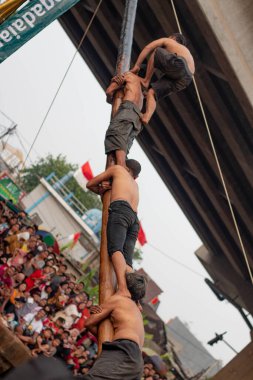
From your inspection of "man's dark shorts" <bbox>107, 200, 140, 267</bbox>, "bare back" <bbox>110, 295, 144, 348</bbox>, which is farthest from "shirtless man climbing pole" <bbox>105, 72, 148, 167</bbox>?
"bare back" <bbox>110, 295, 144, 348</bbox>

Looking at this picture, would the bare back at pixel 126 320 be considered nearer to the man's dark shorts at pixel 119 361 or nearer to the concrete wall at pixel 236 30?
the man's dark shorts at pixel 119 361

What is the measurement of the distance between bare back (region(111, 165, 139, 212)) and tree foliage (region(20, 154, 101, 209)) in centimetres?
4116

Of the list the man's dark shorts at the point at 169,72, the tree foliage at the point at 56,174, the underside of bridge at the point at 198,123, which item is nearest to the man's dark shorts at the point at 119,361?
the man's dark shorts at the point at 169,72

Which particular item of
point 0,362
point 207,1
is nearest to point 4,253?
point 0,362

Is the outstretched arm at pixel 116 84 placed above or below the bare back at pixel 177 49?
above

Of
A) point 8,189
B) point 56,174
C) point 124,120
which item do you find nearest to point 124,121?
point 124,120

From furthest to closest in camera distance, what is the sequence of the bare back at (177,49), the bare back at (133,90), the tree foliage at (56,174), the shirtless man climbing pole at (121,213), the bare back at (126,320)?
the tree foliage at (56,174)
the bare back at (177,49)
the bare back at (133,90)
the shirtless man climbing pole at (121,213)
the bare back at (126,320)

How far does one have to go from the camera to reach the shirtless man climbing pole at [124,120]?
13.2 feet

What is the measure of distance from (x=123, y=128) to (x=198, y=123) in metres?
5.33

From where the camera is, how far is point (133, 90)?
14.6ft

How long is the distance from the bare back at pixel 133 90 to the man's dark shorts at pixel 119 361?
2.34 meters

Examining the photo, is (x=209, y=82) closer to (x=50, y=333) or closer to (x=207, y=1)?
(x=207, y=1)

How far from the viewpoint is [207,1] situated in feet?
23.1

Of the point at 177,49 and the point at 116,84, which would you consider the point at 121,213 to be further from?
the point at 177,49
